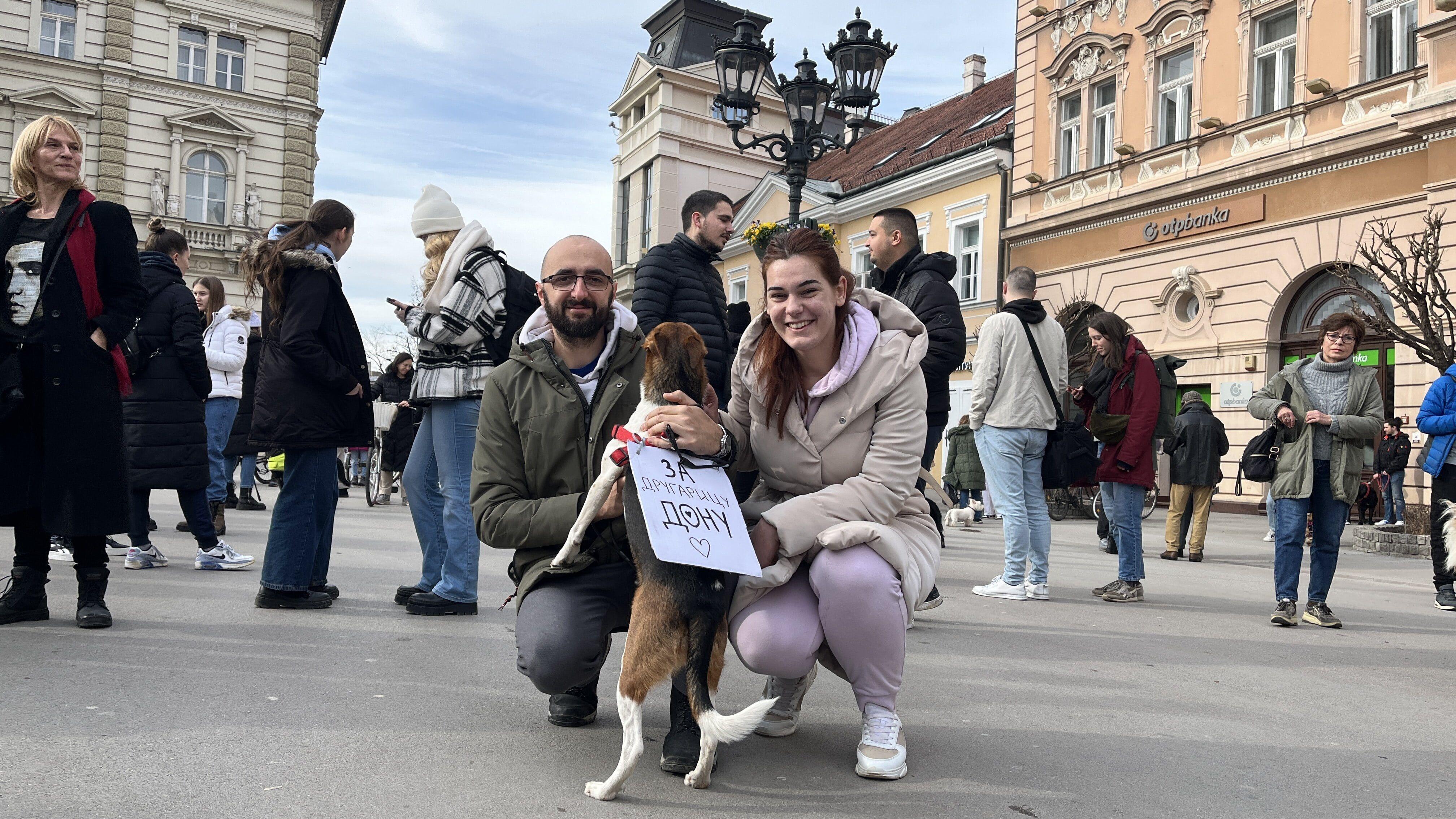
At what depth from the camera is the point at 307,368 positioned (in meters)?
5.41

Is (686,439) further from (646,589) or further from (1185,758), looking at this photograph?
(1185,758)

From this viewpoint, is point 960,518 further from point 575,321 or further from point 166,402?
point 575,321

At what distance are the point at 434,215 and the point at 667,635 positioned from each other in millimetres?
3567

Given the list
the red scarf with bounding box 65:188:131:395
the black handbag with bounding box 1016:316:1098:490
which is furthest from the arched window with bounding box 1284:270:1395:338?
the red scarf with bounding box 65:188:131:395

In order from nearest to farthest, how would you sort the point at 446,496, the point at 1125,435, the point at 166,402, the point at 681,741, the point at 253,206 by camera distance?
the point at 681,741 → the point at 446,496 → the point at 166,402 → the point at 1125,435 → the point at 253,206

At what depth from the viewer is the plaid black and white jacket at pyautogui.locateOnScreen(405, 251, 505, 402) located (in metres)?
5.43

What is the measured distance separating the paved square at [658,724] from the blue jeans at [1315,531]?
354 mm

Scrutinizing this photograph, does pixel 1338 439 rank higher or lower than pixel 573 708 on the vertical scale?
higher

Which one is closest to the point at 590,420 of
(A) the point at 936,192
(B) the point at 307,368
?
(B) the point at 307,368

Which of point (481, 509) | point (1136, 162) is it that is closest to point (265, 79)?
point (1136, 162)

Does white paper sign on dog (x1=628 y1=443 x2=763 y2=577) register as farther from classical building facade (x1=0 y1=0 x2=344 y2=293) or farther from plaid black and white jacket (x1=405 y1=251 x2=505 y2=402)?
classical building facade (x1=0 y1=0 x2=344 y2=293)

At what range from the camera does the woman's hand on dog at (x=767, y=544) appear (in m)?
3.23

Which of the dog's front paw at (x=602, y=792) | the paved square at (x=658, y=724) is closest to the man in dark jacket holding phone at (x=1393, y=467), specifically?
the paved square at (x=658, y=724)

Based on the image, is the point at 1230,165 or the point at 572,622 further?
the point at 1230,165
